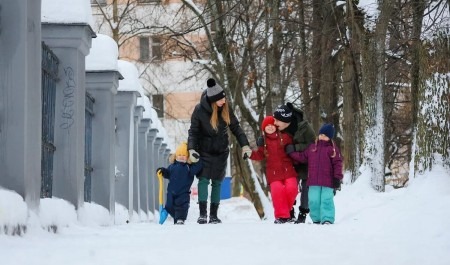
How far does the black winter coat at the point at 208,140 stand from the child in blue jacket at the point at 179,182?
3.96 feet

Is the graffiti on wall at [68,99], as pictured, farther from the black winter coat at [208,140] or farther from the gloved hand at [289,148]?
the gloved hand at [289,148]

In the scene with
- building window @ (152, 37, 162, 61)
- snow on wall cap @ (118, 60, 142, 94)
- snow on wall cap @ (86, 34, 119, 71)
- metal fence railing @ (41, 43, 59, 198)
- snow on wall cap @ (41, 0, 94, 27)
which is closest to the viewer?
metal fence railing @ (41, 43, 59, 198)

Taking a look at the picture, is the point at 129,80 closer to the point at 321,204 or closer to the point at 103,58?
the point at 103,58

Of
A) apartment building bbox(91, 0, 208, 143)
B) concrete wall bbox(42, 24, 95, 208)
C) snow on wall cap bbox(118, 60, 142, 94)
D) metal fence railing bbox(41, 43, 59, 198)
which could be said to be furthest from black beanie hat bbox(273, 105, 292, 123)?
apartment building bbox(91, 0, 208, 143)

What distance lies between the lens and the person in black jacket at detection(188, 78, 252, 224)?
12.7 meters

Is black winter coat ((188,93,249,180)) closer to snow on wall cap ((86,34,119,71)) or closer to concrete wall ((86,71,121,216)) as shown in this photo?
snow on wall cap ((86,34,119,71))

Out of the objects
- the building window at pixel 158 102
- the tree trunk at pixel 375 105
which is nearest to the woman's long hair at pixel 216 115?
the tree trunk at pixel 375 105

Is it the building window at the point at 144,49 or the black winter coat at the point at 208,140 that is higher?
the building window at the point at 144,49

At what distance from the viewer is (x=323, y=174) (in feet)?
40.4

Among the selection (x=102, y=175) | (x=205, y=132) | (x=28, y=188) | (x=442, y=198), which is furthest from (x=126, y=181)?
(x=28, y=188)

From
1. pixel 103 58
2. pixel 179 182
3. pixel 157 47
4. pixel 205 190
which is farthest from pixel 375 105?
pixel 157 47

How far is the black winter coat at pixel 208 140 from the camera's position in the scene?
12.8 metres

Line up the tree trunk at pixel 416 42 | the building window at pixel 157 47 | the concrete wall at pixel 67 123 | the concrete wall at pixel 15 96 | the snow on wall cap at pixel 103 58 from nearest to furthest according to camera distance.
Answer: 1. the concrete wall at pixel 15 96
2. the concrete wall at pixel 67 123
3. the snow on wall cap at pixel 103 58
4. the tree trunk at pixel 416 42
5. the building window at pixel 157 47

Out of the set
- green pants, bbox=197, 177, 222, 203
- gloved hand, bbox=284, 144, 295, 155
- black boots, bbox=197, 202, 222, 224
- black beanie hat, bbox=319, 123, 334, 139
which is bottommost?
black boots, bbox=197, 202, 222, 224
